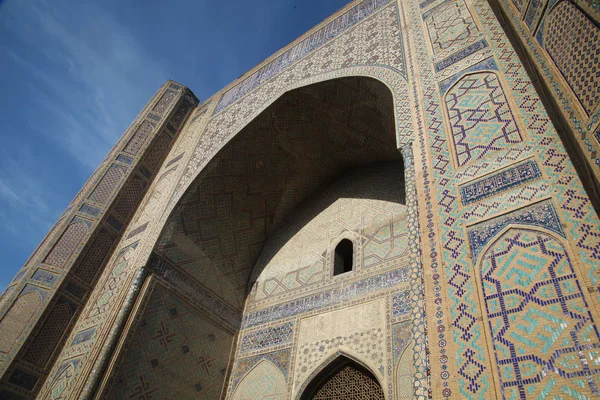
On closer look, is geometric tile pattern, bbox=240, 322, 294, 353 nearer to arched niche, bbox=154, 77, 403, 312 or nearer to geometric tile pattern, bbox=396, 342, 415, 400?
arched niche, bbox=154, 77, 403, 312

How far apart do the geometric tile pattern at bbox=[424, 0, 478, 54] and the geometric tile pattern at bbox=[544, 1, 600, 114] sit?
1372mm

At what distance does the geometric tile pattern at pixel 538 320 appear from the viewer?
178 centimetres

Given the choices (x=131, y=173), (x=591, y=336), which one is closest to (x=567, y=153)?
(x=591, y=336)

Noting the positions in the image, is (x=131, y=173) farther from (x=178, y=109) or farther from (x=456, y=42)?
(x=456, y=42)

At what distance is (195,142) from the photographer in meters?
6.46

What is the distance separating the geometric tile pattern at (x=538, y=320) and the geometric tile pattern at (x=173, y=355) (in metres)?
3.63

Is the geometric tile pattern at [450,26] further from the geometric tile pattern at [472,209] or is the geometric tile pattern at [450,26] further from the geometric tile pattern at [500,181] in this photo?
the geometric tile pattern at [500,181]

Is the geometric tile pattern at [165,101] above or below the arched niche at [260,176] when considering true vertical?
above

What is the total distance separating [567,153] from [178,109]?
654cm

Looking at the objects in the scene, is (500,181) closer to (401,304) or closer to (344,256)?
(401,304)

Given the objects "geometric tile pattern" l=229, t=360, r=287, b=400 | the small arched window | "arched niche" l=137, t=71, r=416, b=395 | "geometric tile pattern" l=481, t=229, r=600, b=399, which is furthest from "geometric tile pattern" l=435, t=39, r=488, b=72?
"geometric tile pattern" l=229, t=360, r=287, b=400

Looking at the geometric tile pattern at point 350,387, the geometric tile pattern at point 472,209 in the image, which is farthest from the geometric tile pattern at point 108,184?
the geometric tile pattern at point 472,209

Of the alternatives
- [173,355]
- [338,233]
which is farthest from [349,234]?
[173,355]

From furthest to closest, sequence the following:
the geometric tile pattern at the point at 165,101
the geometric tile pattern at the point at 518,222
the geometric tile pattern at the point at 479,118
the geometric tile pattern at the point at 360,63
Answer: the geometric tile pattern at the point at 165,101
the geometric tile pattern at the point at 360,63
the geometric tile pattern at the point at 479,118
the geometric tile pattern at the point at 518,222
